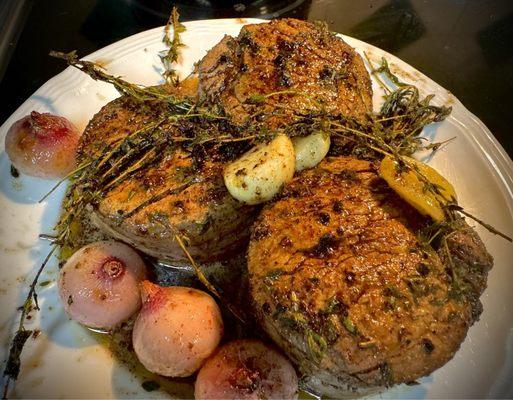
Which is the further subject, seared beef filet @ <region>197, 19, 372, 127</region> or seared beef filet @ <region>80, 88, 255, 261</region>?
seared beef filet @ <region>197, 19, 372, 127</region>

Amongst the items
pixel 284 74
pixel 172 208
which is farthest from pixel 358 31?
pixel 172 208

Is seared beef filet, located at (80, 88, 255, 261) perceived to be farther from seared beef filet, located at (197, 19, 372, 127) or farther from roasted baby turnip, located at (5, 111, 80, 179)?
seared beef filet, located at (197, 19, 372, 127)

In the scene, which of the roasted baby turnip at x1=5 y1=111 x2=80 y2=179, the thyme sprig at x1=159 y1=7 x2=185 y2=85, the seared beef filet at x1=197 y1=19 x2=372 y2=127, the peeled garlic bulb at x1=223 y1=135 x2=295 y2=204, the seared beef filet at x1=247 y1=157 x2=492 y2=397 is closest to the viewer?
the seared beef filet at x1=247 y1=157 x2=492 y2=397

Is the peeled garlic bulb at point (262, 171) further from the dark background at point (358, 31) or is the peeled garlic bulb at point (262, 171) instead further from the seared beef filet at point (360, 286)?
the dark background at point (358, 31)

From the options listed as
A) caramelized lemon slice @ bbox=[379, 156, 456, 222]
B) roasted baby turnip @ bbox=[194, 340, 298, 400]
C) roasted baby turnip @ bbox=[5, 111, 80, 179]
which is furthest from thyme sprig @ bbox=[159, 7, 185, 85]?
roasted baby turnip @ bbox=[194, 340, 298, 400]

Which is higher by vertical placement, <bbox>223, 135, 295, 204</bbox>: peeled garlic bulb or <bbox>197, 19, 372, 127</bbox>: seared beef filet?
<bbox>197, 19, 372, 127</bbox>: seared beef filet

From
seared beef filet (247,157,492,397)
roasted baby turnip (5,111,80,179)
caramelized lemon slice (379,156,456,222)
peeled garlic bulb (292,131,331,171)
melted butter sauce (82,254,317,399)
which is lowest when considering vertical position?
melted butter sauce (82,254,317,399)

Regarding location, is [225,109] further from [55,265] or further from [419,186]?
[55,265]
